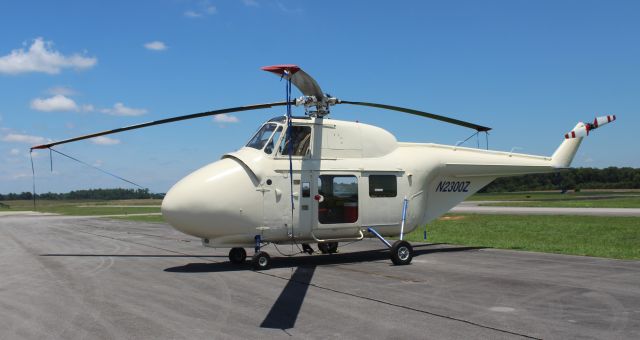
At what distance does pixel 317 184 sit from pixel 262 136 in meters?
1.86

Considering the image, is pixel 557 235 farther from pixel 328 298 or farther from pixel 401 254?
pixel 328 298

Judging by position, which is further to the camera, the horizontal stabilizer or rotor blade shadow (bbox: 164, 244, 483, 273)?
the horizontal stabilizer

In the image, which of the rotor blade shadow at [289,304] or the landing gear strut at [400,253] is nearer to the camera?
the rotor blade shadow at [289,304]

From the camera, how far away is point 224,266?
13.4m

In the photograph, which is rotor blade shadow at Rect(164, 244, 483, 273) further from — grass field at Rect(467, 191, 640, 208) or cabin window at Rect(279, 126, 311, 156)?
grass field at Rect(467, 191, 640, 208)

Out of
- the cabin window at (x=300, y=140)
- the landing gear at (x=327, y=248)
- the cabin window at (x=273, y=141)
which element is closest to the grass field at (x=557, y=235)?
the landing gear at (x=327, y=248)

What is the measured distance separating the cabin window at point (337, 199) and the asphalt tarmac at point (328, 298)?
1.24m

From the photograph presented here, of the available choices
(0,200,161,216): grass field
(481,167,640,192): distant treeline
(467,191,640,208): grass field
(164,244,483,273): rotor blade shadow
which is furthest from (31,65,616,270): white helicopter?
(481,167,640,192): distant treeline

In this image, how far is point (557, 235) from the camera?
2067 centimetres

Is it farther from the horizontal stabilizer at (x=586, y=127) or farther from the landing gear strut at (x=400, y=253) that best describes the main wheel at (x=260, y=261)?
the horizontal stabilizer at (x=586, y=127)

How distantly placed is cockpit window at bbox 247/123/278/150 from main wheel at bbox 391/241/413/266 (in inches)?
166

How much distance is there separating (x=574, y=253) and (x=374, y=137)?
266 inches

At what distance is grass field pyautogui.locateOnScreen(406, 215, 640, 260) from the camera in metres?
16.1

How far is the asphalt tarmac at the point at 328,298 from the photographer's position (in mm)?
6867
